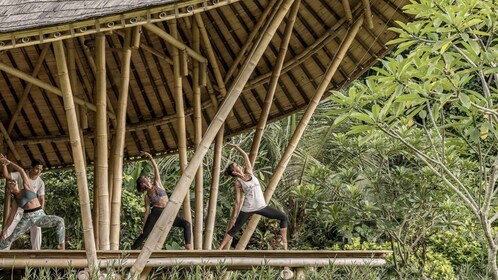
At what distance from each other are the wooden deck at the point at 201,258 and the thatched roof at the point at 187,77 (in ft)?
9.22

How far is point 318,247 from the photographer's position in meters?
14.8

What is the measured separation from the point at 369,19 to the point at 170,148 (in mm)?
3612

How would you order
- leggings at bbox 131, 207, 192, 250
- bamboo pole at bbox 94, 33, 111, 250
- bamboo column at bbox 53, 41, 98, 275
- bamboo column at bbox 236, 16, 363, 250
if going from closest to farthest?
1. bamboo column at bbox 53, 41, 98, 275
2. bamboo pole at bbox 94, 33, 111, 250
3. leggings at bbox 131, 207, 192, 250
4. bamboo column at bbox 236, 16, 363, 250

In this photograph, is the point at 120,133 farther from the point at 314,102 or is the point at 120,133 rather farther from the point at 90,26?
the point at 314,102

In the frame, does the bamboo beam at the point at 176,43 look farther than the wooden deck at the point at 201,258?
Yes

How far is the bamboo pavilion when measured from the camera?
7879 millimetres

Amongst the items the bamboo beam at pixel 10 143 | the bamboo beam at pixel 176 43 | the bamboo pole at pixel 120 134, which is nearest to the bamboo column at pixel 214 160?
the bamboo beam at pixel 176 43

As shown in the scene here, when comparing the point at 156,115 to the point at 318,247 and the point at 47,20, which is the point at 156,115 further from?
the point at 47,20

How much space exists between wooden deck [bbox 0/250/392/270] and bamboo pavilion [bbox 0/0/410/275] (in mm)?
152

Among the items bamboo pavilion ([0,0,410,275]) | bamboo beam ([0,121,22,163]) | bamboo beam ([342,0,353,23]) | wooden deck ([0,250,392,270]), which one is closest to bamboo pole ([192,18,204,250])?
bamboo pavilion ([0,0,410,275])

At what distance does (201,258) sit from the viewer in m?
7.77

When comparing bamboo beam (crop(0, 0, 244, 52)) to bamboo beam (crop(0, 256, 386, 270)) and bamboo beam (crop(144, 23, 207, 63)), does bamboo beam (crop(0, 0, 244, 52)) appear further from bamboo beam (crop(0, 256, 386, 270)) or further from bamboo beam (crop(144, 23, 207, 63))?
bamboo beam (crop(0, 256, 386, 270))

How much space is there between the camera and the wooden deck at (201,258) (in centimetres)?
726

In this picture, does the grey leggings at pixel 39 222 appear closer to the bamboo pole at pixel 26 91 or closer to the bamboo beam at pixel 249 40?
the bamboo pole at pixel 26 91
